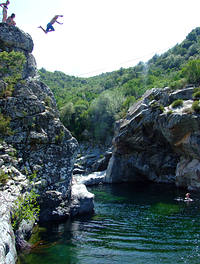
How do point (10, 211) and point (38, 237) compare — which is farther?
point (38, 237)

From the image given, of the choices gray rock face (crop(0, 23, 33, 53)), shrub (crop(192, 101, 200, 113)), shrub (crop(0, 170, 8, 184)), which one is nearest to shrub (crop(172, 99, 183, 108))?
shrub (crop(192, 101, 200, 113))

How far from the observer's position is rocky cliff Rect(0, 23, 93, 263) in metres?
18.9

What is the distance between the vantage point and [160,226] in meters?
19.2

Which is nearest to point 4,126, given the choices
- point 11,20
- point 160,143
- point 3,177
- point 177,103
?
point 3,177

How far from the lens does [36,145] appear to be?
67.8 feet

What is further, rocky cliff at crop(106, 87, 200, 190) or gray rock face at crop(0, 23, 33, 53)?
rocky cliff at crop(106, 87, 200, 190)

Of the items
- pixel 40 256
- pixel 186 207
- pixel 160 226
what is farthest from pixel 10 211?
pixel 186 207

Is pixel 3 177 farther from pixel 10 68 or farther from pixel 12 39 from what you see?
pixel 12 39

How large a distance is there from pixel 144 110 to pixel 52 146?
2396cm

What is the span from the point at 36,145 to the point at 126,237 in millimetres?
10267

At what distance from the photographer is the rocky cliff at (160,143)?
35.1m

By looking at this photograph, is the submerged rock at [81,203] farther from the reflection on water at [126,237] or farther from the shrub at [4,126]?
the shrub at [4,126]

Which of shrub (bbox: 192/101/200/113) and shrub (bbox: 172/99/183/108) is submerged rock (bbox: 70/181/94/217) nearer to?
shrub (bbox: 192/101/200/113)

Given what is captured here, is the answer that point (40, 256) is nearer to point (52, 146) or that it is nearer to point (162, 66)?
point (52, 146)
